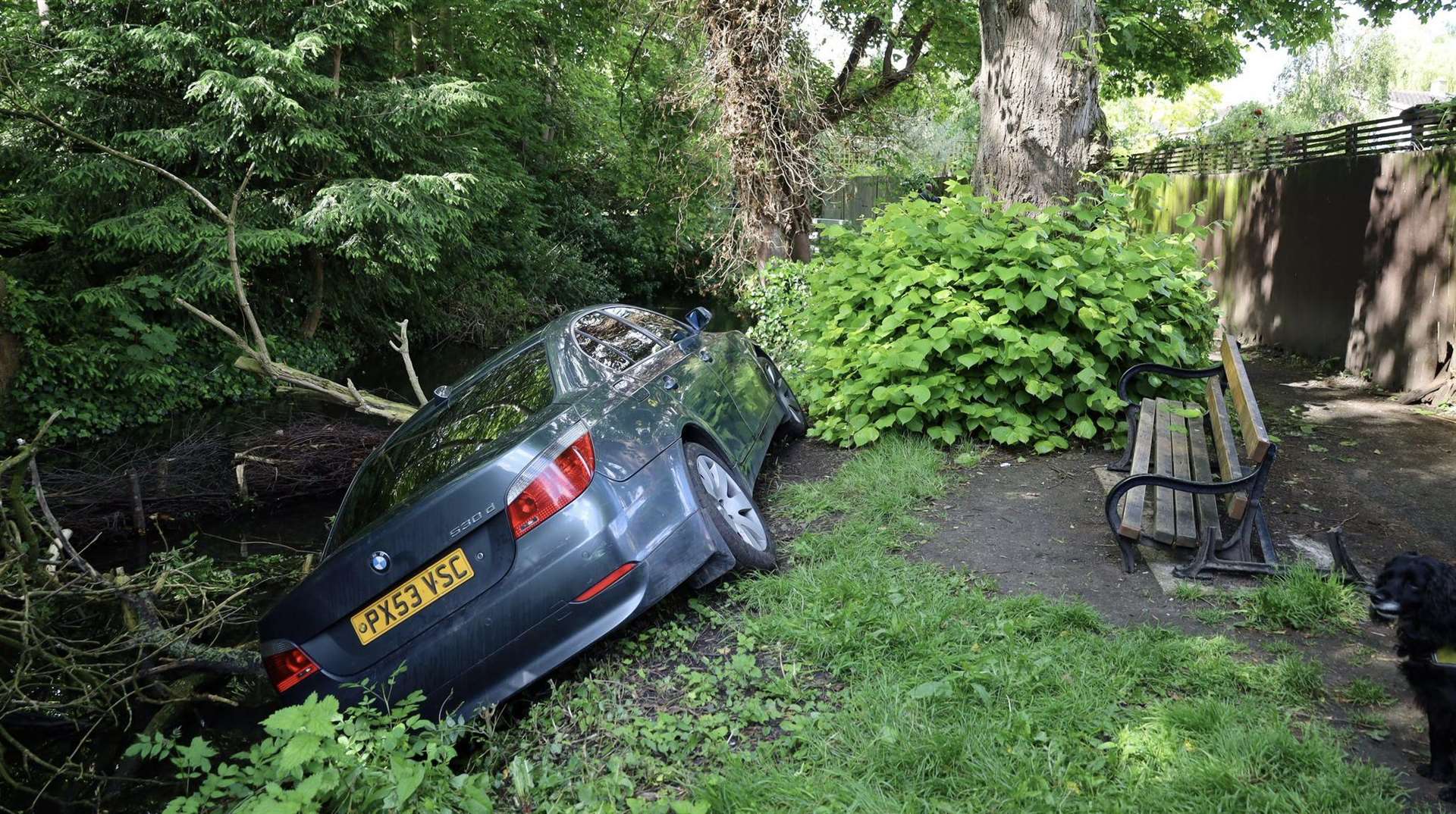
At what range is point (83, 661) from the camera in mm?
5871

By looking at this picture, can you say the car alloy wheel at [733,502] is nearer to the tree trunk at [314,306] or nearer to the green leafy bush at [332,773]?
the green leafy bush at [332,773]

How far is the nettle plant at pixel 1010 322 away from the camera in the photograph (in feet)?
20.7

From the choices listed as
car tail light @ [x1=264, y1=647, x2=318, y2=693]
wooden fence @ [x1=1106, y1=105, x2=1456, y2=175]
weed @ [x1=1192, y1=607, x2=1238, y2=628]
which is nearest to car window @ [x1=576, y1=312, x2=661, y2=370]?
car tail light @ [x1=264, y1=647, x2=318, y2=693]

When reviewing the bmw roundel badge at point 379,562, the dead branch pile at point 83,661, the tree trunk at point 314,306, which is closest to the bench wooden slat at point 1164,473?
the bmw roundel badge at point 379,562

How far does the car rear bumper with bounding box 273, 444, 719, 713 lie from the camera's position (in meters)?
3.58

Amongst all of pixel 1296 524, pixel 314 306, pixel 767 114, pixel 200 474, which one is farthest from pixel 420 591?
pixel 314 306

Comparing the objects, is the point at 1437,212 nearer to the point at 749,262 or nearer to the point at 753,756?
the point at 749,262

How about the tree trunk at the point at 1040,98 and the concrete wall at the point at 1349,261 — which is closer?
the tree trunk at the point at 1040,98

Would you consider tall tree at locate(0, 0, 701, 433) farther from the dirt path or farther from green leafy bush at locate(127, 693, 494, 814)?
the dirt path

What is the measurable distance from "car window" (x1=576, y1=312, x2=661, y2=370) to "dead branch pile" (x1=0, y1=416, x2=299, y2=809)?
8.16 ft

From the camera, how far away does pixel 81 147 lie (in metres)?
12.5

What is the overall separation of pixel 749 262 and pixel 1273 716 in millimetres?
10631

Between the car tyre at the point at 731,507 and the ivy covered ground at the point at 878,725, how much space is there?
21cm

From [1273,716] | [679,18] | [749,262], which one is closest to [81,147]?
[679,18]
